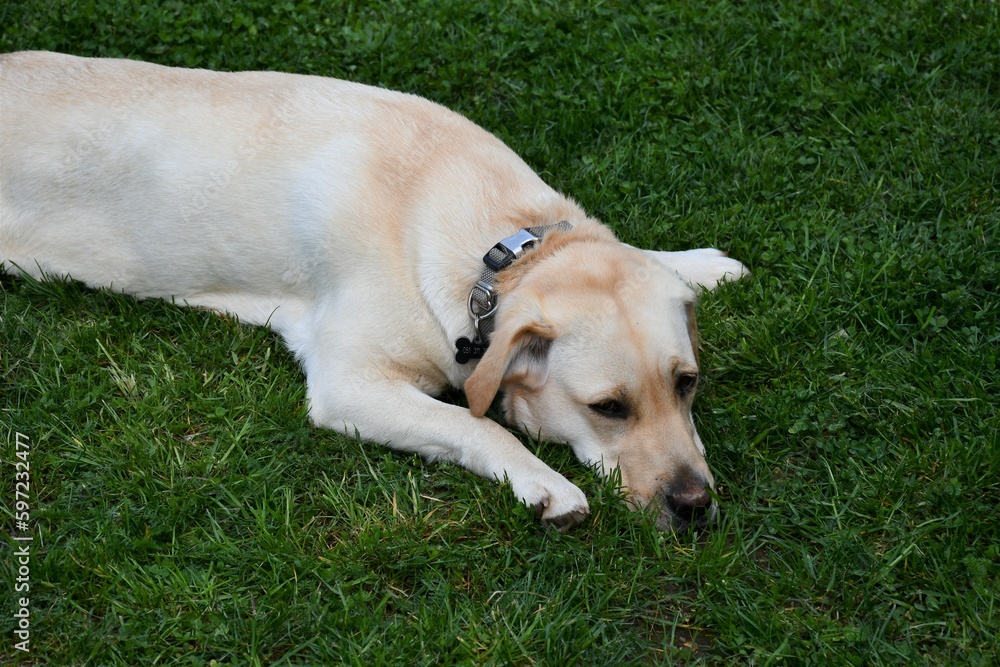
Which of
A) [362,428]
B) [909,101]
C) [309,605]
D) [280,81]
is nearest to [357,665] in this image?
[309,605]

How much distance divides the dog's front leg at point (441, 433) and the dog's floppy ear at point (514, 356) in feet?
0.68

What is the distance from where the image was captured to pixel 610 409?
11.8 feet

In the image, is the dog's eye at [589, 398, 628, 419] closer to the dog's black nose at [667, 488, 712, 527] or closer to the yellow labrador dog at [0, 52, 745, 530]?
the yellow labrador dog at [0, 52, 745, 530]

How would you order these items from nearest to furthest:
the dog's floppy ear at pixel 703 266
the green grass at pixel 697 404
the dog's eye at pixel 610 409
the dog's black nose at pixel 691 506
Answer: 1. the green grass at pixel 697 404
2. the dog's black nose at pixel 691 506
3. the dog's eye at pixel 610 409
4. the dog's floppy ear at pixel 703 266

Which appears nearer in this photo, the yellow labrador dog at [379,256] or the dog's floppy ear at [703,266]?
the yellow labrador dog at [379,256]

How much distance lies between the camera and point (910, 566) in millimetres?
3326

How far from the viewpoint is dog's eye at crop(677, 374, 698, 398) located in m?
3.66

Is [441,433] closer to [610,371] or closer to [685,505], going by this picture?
[610,371]

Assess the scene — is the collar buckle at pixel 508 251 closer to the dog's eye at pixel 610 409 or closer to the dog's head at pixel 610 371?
the dog's head at pixel 610 371

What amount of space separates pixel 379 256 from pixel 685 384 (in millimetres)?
1390

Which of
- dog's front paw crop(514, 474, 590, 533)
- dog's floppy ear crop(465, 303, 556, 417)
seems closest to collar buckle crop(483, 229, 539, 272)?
dog's floppy ear crop(465, 303, 556, 417)

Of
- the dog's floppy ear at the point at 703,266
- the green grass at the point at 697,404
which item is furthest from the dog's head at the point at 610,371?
the dog's floppy ear at the point at 703,266

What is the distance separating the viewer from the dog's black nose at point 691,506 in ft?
11.3

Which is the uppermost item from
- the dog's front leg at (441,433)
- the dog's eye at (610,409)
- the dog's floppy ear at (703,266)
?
the dog's floppy ear at (703,266)
